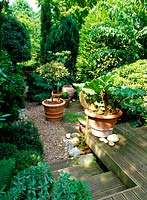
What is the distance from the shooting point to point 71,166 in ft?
9.45

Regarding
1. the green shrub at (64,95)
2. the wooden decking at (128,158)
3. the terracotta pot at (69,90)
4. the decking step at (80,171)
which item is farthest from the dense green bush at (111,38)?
the decking step at (80,171)

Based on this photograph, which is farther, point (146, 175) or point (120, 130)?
point (120, 130)

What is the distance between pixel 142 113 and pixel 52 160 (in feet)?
5.41

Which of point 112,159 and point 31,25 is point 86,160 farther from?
point 31,25

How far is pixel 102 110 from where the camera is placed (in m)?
3.10

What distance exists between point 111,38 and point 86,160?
11.7 ft

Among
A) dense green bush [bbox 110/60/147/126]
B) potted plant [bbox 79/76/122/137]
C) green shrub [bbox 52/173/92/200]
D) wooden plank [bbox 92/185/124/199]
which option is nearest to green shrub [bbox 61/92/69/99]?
dense green bush [bbox 110/60/147/126]

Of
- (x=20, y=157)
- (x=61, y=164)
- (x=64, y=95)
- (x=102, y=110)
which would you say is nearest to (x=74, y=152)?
(x=61, y=164)

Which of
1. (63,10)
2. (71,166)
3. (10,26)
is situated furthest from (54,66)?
(63,10)

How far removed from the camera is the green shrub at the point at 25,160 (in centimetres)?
194

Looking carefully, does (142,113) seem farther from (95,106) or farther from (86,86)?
(86,86)

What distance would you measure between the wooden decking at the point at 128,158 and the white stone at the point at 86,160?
13cm

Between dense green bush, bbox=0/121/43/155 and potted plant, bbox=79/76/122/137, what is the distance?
819mm

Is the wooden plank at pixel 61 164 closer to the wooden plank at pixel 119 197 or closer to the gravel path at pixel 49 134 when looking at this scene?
the gravel path at pixel 49 134
